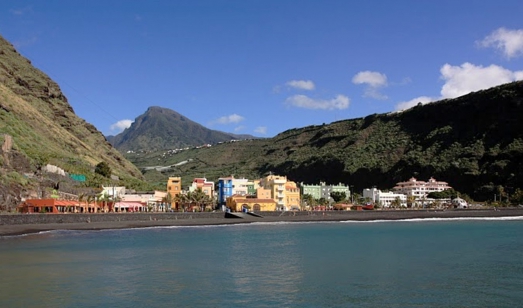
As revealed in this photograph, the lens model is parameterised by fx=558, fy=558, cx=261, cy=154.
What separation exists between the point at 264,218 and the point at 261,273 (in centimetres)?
5240

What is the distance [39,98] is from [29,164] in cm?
4904

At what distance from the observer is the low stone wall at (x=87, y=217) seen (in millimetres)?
56781

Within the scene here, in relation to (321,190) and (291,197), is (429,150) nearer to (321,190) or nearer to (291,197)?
(321,190)

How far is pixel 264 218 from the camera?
3157 inches

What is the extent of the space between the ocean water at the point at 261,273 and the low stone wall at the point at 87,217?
1286cm

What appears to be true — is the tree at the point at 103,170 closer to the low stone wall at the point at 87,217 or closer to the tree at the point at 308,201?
the low stone wall at the point at 87,217

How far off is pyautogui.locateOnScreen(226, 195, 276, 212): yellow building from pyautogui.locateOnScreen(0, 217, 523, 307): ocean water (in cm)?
4471

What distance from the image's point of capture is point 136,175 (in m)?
126

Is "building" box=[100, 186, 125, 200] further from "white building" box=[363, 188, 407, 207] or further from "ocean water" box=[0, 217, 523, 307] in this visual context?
"white building" box=[363, 188, 407, 207]

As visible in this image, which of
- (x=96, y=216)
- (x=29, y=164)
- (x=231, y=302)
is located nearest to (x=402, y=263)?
(x=231, y=302)

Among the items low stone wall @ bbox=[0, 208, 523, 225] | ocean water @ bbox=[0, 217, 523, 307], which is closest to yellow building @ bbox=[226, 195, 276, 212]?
low stone wall @ bbox=[0, 208, 523, 225]

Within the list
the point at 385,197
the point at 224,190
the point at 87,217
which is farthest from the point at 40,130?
the point at 385,197

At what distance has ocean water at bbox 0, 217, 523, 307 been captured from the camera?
835 inches

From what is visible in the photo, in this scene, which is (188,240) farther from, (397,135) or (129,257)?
(397,135)
